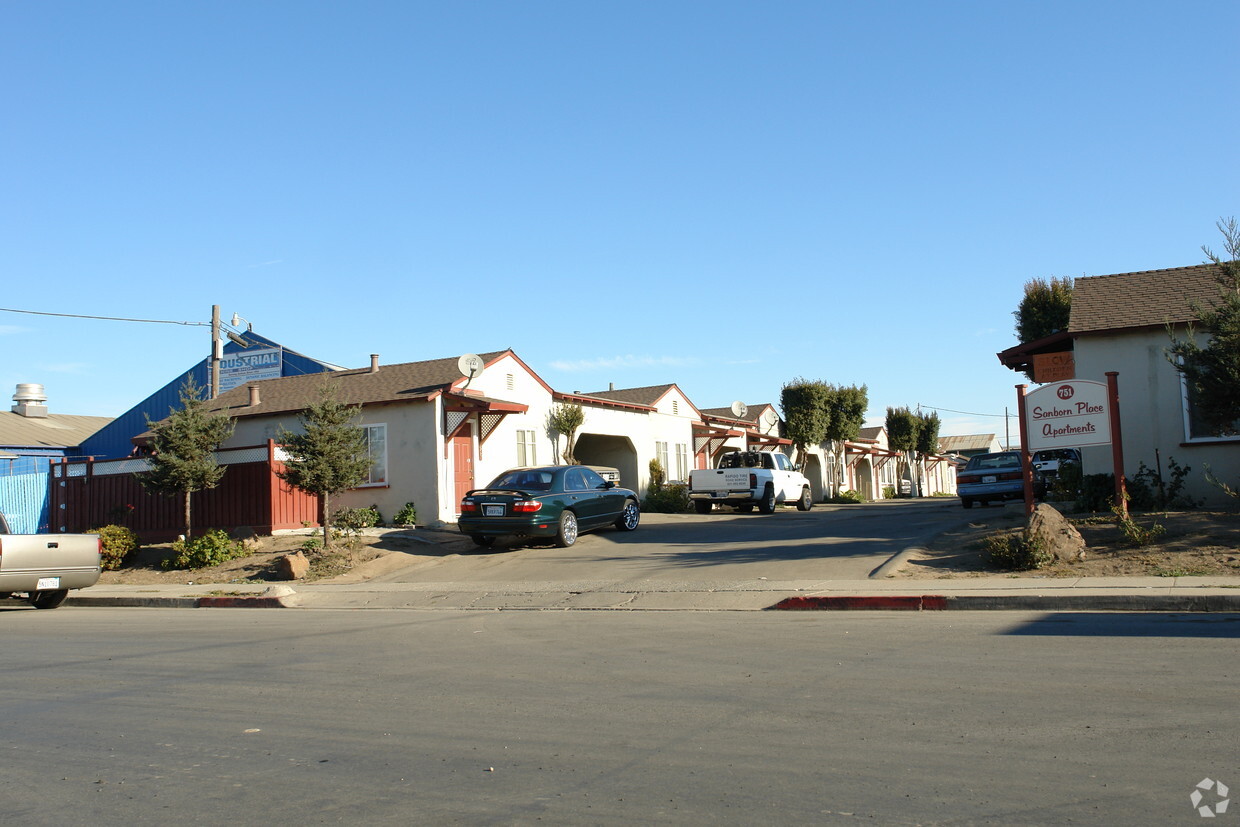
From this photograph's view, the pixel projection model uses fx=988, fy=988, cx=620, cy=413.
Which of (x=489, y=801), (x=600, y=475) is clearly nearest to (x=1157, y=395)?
(x=600, y=475)

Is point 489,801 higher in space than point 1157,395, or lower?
lower

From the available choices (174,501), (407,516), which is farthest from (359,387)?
(174,501)

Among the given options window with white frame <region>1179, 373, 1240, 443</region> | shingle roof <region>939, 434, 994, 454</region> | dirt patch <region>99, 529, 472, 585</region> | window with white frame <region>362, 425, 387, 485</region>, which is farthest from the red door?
shingle roof <region>939, 434, 994, 454</region>

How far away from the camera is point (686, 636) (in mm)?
Answer: 9906

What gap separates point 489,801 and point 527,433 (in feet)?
72.5

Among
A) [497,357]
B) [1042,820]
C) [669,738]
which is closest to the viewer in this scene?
[1042,820]

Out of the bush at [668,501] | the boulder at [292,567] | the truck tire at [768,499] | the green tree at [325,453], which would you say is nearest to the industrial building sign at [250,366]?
the bush at [668,501]

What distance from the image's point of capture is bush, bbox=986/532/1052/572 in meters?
13.0

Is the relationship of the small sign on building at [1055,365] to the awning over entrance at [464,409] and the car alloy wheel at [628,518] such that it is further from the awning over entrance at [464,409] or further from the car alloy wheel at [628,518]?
the awning over entrance at [464,409]

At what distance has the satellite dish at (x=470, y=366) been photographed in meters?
23.3

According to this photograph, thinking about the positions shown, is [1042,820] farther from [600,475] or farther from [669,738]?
[600,475]

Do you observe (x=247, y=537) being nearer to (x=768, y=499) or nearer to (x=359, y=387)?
(x=359, y=387)

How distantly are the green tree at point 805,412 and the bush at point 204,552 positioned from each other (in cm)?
2800

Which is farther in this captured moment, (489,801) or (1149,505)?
(1149,505)
